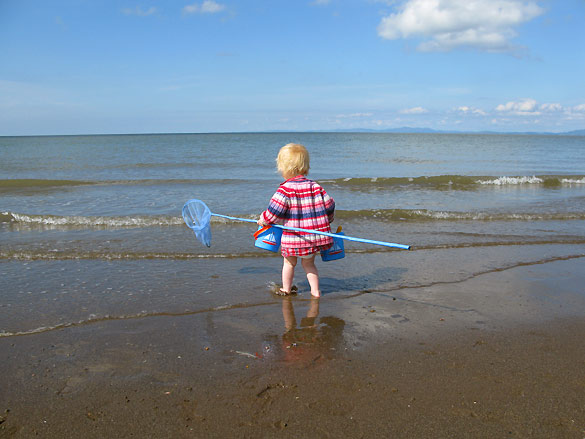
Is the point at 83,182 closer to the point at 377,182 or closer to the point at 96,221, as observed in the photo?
the point at 96,221

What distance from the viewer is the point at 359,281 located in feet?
18.3

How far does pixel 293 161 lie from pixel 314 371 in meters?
2.08

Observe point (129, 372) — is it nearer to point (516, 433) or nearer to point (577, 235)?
point (516, 433)

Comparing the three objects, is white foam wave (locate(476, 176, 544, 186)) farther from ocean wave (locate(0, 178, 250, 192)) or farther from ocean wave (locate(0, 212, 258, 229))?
ocean wave (locate(0, 212, 258, 229))

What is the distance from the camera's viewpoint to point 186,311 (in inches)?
179

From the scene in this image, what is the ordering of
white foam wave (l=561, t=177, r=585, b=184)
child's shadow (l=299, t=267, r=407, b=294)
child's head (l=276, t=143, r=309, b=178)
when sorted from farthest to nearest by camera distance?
white foam wave (l=561, t=177, r=585, b=184) → child's shadow (l=299, t=267, r=407, b=294) → child's head (l=276, t=143, r=309, b=178)

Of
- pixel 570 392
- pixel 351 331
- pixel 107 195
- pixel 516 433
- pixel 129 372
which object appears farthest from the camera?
pixel 107 195

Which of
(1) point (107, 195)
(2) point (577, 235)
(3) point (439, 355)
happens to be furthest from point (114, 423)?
(1) point (107, 195)

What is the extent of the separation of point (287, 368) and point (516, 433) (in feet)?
4.79

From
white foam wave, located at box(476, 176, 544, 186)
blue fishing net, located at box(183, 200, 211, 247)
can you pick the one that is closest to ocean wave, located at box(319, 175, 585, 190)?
white foam wave, located at box(476, 176, 544, 186)

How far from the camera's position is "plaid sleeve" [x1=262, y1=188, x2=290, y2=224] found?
15.0 ft

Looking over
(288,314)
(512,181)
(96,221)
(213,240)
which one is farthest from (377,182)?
(288,314)

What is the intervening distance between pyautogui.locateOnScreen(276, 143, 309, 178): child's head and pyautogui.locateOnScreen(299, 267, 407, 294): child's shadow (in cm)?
139

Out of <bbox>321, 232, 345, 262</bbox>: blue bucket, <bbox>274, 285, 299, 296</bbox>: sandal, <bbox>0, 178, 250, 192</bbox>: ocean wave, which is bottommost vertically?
<bbox>274, 285, 299, 296</bbox>: sandal
